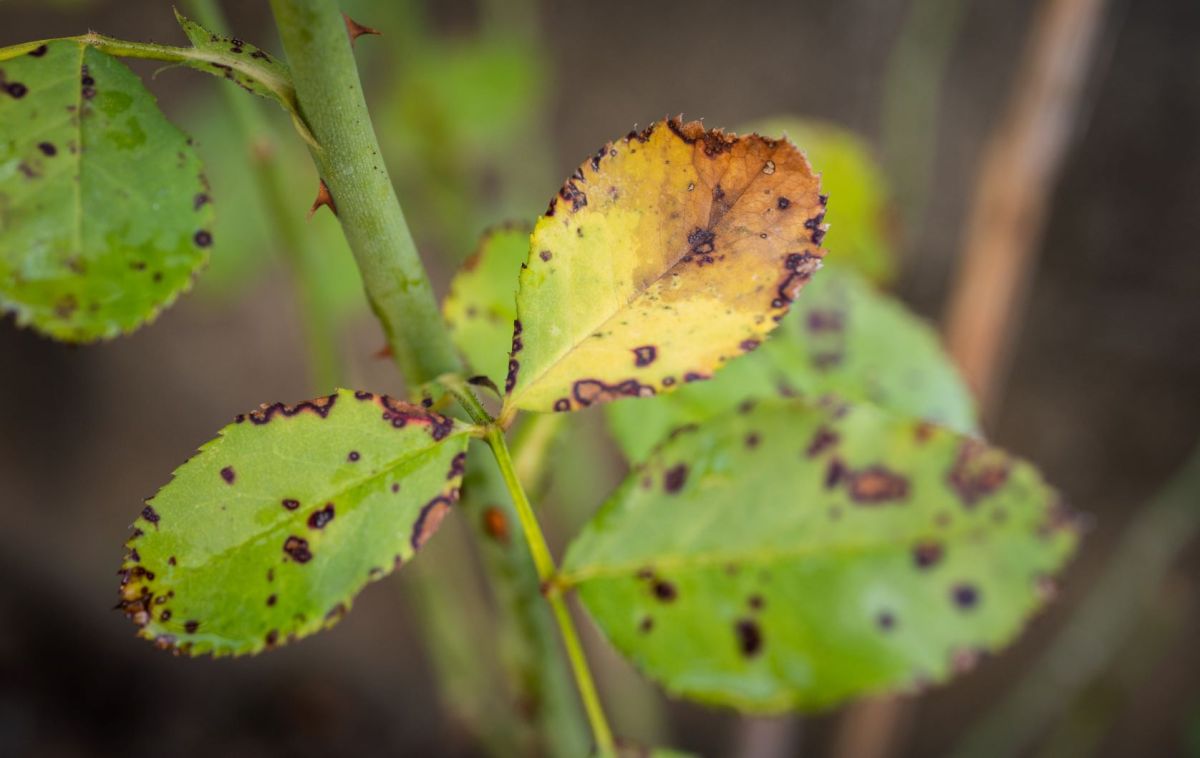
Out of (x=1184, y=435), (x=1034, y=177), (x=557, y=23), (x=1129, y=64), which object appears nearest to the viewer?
(x=1034, y=177)

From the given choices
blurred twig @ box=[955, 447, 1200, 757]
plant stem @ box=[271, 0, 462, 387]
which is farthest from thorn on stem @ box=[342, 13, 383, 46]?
blurred twig @ box=[955, 447, 1200, 757]

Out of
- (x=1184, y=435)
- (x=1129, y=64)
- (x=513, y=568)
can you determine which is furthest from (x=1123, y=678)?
(x=513, y=568)

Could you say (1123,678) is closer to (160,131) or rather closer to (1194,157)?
(1194,157)

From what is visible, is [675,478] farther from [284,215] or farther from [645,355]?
[284,215]

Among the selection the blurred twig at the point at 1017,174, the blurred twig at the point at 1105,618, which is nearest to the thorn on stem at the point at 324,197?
the blurred twig at the point at 1017,174

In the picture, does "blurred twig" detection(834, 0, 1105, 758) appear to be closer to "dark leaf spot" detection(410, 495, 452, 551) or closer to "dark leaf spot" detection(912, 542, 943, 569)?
"dark leaf spot" detection(912, 542, 943, 569)

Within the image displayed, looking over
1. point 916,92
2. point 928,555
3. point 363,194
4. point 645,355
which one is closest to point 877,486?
point 928,555

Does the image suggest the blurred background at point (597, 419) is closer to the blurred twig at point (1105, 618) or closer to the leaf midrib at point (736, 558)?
the blurred twig at point (1105, 618)
